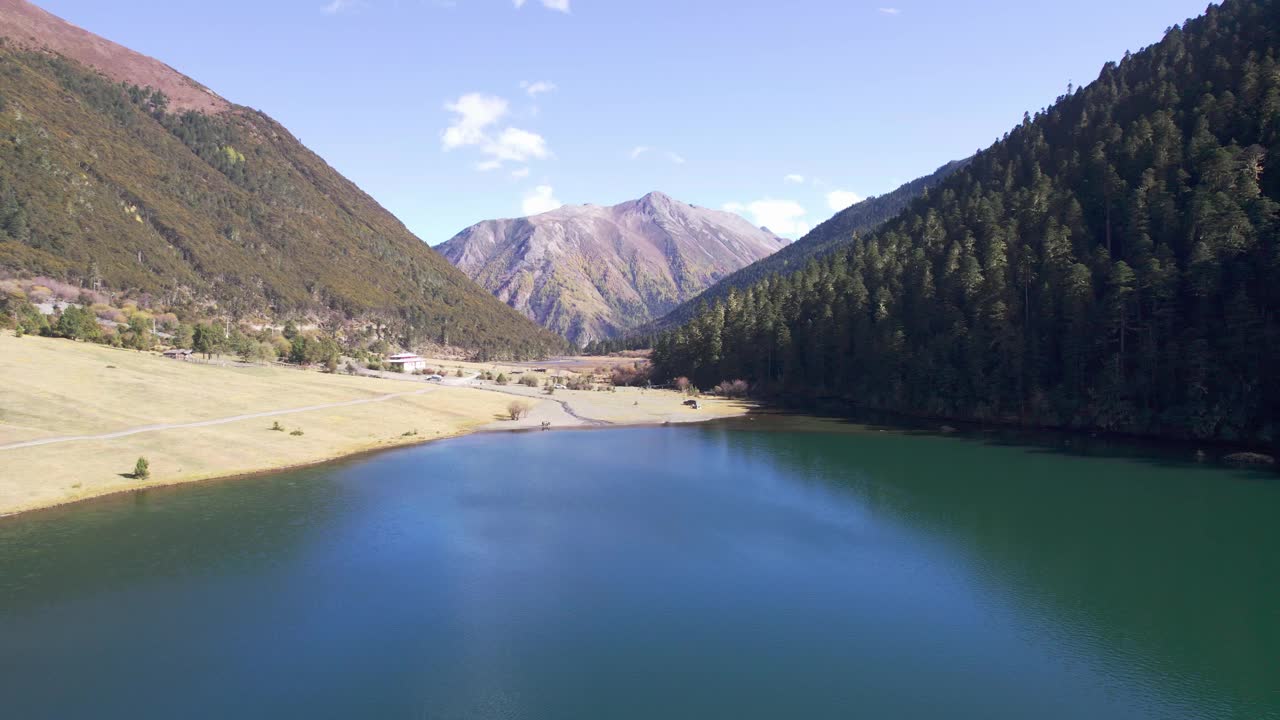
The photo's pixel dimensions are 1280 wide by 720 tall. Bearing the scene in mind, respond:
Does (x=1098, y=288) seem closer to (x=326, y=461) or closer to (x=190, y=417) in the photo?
(x=326, y=461)

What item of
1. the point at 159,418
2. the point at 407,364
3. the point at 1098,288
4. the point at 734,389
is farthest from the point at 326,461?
the point at 407,364

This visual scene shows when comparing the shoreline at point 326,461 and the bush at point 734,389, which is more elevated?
the bush at point 734,389

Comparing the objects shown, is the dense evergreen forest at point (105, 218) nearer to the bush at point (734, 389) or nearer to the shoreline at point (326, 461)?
the shoreline at point (326, 461)

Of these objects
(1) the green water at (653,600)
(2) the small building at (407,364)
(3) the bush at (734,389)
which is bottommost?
(1) the green water at (653,600)

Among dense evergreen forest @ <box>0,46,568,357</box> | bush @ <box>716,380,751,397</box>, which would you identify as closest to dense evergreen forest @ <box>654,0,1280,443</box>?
bush @ <box>716,380,751,397</box>

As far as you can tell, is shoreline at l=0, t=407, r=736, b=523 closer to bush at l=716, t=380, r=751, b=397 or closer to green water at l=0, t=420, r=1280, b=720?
green water at l=0, t=420, r=1280, b=720

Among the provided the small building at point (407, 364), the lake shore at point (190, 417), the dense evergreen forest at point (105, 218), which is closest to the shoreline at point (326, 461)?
the lake shore at point (190, 417)
